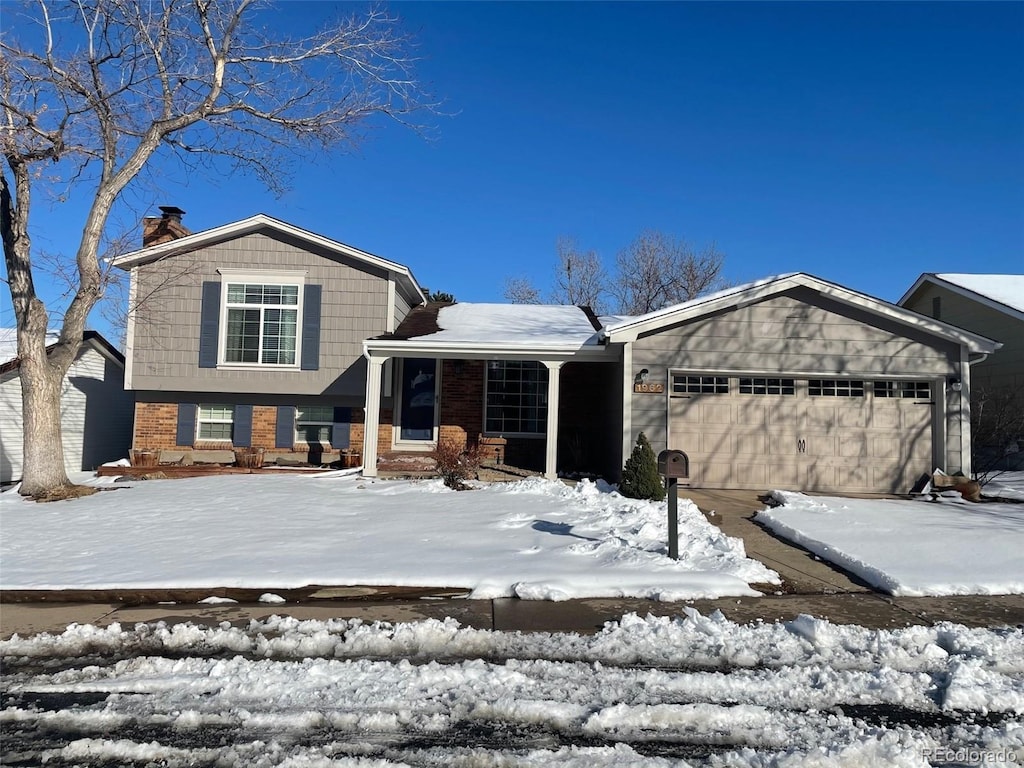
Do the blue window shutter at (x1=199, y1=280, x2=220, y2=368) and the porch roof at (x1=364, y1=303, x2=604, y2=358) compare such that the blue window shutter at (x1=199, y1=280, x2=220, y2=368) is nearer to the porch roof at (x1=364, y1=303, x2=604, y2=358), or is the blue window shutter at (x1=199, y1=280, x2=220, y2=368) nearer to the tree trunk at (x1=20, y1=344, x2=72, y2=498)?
the tree trunk at (x1=20, y1=344, x2=72, y2=498)

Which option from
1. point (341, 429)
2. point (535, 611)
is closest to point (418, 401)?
point (341, 429)

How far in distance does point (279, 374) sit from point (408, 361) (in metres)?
2.89

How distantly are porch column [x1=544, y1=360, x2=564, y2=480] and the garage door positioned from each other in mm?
2226

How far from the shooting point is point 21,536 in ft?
26.2

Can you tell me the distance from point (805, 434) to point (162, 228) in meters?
15.8

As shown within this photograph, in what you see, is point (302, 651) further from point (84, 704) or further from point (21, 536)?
point (21, 536)

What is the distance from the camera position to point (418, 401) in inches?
592

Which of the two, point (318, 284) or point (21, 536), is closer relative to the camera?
point (21, 536)

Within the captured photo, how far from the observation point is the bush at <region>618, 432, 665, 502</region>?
10.1 metres

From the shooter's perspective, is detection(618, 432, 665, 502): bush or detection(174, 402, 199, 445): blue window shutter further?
detection(174, 402, 199, 445): blue window shutter

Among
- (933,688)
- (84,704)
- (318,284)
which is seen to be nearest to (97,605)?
(84,704)

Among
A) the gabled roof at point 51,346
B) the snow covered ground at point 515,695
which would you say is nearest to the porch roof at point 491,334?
the gabled roof at point 51,346

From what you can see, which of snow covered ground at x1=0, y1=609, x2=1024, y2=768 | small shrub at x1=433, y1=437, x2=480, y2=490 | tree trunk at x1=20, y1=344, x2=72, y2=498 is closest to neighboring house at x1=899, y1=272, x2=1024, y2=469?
small shrub at x1=433, y1=437, x2=480, y2=490

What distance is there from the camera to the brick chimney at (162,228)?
1620 cm
